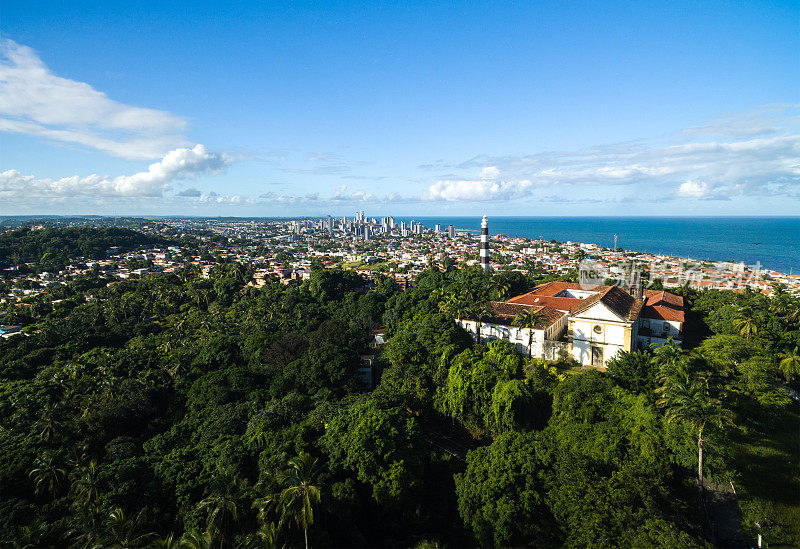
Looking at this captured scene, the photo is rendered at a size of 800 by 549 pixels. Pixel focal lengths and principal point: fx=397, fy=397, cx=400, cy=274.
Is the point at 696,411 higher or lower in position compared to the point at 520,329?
higher

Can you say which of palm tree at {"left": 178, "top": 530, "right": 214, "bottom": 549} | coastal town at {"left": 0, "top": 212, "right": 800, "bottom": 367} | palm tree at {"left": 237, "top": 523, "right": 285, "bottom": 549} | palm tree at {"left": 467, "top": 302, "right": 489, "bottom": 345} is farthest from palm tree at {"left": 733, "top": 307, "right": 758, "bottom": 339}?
palm tree at {"left": 178, "top": 530, "right": 214, "bottom": 549}

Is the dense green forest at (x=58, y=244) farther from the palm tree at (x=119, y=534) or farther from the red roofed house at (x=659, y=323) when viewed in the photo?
the red roofed house at (x=659, y=323)

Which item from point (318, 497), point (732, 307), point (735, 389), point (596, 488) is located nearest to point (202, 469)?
point (318, 497)

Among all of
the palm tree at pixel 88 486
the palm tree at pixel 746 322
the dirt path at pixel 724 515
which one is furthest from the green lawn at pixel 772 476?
the palm tree at pixel 88 486

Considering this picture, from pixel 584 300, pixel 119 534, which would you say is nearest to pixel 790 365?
pixel 584 300

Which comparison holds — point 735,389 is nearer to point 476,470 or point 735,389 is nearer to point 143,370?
point 476,470

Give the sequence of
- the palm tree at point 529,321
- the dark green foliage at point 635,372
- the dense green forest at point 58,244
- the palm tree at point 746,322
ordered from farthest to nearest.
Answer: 1. the dense green forest at point 58,244
2. the palm tree at point 529,321
3. the palm tree at point 746,322
4. the dark green foliage at point 635,372

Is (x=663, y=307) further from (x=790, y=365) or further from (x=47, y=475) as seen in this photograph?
(x=47, y=475)
